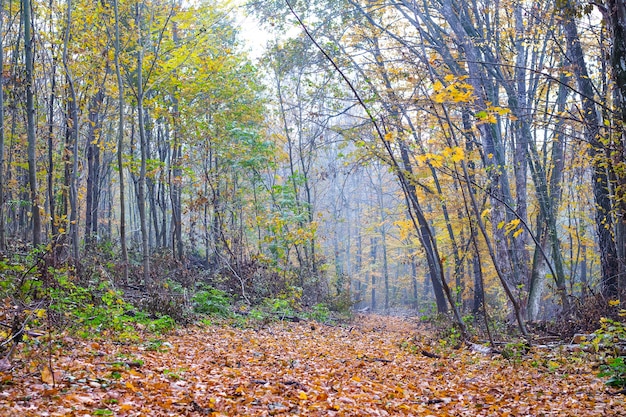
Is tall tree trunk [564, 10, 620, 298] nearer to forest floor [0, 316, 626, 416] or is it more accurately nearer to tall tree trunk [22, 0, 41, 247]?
forest floor [0, 316, 626, 416]

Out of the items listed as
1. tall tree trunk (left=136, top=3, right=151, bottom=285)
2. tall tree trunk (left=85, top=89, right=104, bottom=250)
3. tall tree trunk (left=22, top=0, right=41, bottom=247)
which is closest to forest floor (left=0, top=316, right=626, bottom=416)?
tall tree trunk (left=136, top=3, right=151, bottom=285)

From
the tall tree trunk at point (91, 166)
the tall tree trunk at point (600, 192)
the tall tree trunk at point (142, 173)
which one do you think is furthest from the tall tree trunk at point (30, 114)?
the tall tree trunk at point (600, 192)

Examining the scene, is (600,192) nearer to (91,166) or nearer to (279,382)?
(279,382)

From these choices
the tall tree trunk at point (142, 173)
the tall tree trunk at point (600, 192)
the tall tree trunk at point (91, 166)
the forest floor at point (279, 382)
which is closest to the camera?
the forest floor at point (279, 382)

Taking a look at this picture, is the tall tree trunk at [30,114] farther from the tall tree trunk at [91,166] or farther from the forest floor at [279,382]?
the tall tree trunk at [91,166]

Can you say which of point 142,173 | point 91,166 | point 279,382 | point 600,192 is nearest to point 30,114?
point 142,173

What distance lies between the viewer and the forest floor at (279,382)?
3.63 metres

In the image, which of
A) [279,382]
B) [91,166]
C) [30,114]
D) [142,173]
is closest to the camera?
[279,382]

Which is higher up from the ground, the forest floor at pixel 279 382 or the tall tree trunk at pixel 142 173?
the tall tree trunk at pixel 142 173

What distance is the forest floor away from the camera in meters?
3.63

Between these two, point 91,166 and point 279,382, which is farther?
point 91,166

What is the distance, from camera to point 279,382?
15.9 feet

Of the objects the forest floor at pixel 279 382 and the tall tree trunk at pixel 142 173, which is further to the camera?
the tall tree trunk at pixel 142 173

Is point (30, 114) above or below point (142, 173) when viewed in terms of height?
above
